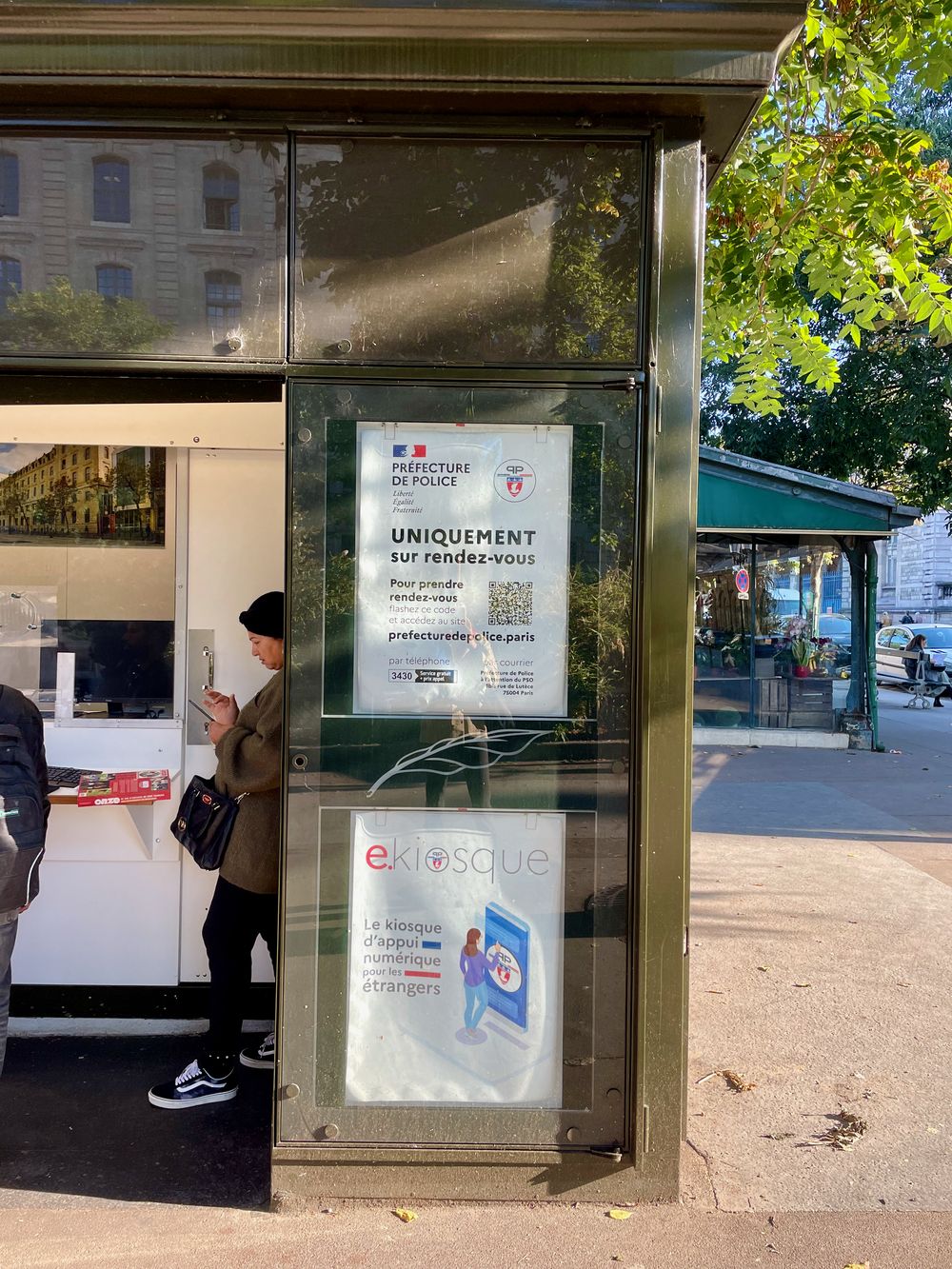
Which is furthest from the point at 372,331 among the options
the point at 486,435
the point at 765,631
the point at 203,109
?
the point at 765,631

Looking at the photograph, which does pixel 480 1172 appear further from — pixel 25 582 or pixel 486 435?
pixel 25 582

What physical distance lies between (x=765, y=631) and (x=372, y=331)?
11.8 metres

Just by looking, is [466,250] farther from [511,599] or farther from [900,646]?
[900,646]

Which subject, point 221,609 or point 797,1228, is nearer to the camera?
point 797,1228

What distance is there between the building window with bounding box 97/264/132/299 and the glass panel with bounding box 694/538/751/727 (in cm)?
1171

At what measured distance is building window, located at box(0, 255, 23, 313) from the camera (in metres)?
3.27

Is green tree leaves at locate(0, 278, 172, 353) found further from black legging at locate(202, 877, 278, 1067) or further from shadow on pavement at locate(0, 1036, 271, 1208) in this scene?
shadow on pavement at locate(0, 1036, 271, 1208)

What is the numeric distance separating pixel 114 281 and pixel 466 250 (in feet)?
3.65

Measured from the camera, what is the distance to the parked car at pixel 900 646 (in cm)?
2552

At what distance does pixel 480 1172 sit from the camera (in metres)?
3.24

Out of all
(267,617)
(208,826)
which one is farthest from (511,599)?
(208,826)

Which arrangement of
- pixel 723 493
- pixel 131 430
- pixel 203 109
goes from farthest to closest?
pixel 723 493, pixel 131 430, pixel 203 109

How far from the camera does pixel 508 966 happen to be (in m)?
3.28

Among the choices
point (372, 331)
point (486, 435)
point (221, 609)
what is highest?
point (372, 331)
